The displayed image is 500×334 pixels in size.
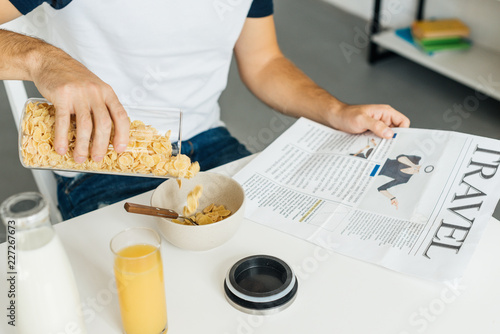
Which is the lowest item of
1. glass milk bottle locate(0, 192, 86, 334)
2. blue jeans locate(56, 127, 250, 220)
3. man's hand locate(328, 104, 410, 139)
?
blue jeans locate(56, 127, 250, 220)

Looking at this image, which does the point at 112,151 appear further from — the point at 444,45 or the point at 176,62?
the point at 444,45

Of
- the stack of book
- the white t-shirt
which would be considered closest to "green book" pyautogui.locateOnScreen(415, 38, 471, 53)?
the stack of book

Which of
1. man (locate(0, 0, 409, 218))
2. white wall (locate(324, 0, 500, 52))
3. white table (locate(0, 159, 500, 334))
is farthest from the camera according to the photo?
white wall (locate(324, 0, 500, 52))

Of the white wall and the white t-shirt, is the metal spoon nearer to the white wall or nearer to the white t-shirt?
the white t-shirt

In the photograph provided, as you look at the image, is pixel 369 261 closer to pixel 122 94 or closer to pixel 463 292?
pixel 463 292

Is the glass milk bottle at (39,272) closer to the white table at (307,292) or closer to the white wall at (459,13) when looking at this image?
the white table at (307,292)

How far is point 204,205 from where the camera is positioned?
0.88m

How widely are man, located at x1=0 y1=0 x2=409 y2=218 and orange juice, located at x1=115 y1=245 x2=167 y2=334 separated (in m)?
0.39

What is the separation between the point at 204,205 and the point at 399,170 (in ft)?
1.14

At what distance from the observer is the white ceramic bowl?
0.75m

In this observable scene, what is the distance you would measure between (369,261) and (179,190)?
315 millimetres

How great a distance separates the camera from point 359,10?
3.31 metres

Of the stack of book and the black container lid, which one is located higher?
the black container lid

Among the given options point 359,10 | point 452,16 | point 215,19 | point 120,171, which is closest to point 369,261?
point 120,171
